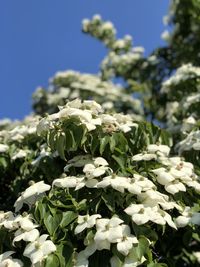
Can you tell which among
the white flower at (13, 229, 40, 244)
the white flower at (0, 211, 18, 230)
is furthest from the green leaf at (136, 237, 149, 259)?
the white flower at (0, 211, 18, 230)

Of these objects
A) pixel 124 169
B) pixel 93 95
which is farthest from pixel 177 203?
pixel 93 95

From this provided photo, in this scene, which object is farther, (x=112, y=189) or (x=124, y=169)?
(x=124, y=169)

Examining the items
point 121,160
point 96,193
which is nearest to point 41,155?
point 121,160

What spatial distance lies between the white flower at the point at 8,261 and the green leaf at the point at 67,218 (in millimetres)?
222

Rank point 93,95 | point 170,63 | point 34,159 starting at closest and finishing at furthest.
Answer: point 34,159 < point 170,63 < point 93,95

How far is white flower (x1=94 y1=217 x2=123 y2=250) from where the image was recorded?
2.25 m

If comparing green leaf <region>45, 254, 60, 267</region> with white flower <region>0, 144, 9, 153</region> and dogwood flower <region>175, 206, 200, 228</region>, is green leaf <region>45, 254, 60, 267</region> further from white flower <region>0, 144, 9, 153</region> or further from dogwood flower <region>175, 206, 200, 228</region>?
white flower <region>0, 144, 9, 153</region>

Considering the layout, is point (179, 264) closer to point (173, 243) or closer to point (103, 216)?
point (173, 243)

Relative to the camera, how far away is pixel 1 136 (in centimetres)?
353

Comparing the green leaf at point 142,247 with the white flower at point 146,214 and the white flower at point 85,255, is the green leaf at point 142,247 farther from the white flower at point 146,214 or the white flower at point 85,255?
the white flower at point 85,255

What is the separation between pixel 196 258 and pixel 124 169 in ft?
3.68

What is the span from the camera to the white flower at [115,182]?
2.44m

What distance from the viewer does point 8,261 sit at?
2252mm

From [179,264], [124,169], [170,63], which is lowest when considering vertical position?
[179,264]
